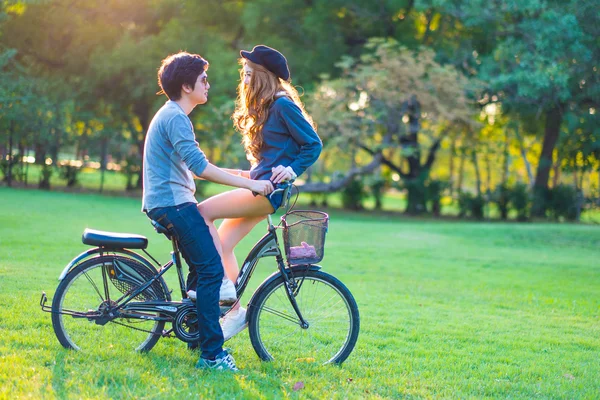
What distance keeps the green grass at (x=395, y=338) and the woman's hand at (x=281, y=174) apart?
1.23m

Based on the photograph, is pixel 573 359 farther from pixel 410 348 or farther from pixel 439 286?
pixel 439 286

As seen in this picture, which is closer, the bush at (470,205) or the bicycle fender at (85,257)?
the bicycle fender at (85,257)

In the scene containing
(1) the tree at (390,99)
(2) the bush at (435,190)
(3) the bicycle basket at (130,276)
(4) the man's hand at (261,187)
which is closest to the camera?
(4) the man's hand at (261,187)

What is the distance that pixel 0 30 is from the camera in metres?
26.8

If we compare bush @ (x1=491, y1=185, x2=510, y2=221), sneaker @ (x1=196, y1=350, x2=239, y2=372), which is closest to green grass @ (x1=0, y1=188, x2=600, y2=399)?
sneaker @ (x1=196, y1=350, x2=239, y2=372)

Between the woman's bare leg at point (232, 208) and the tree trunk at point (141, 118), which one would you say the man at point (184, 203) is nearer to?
the woman's bare leg at point (232, 208)

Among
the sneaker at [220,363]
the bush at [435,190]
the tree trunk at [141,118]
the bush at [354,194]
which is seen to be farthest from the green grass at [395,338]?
the tree trunk at [141,118]

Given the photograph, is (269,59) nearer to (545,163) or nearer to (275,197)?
(275,197)

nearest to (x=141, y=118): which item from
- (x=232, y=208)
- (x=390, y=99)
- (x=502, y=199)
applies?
(x=390, y=99)

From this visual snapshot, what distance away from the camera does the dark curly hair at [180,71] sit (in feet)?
14.9

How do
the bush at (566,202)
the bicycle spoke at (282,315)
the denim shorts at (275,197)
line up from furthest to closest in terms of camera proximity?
the bush at (566,202) < the bicycle spoke at (282,315) < the denim shorts at (275,197)

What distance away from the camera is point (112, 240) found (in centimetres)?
469

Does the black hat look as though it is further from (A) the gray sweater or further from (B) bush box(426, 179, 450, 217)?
(B) bush box(426, 179, 450, 217)

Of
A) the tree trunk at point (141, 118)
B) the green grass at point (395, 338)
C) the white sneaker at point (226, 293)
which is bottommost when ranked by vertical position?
the green grass at point (395, 338)
